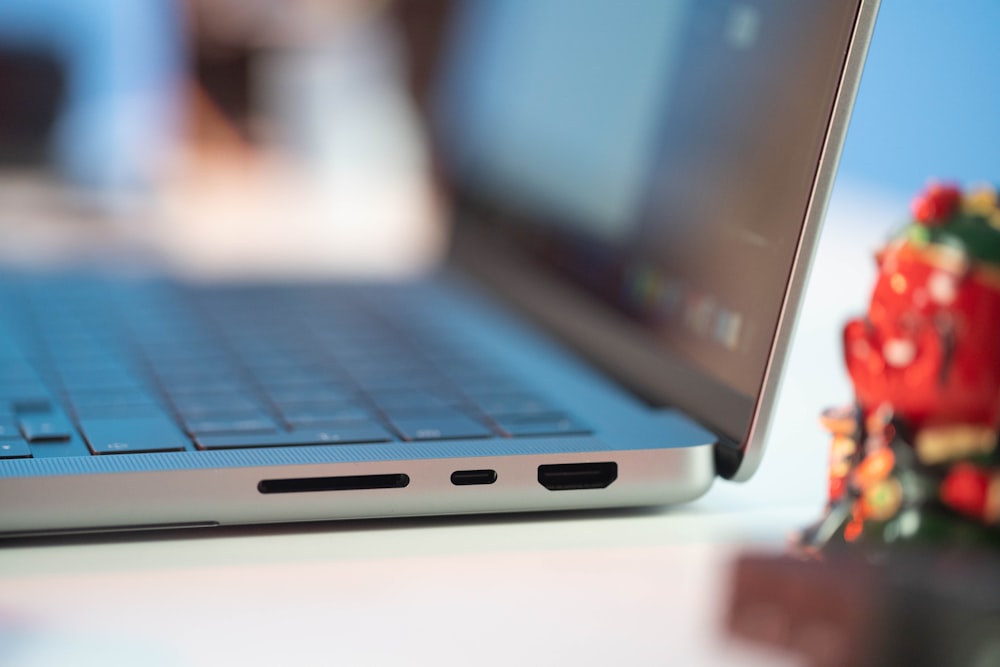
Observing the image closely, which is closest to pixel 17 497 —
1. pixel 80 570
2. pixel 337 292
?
pixel 80 570

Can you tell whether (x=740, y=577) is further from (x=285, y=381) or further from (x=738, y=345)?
(x=285, y=381)

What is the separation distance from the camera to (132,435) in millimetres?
398

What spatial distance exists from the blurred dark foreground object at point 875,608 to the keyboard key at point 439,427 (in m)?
0.11

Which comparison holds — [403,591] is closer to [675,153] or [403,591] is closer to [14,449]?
[14,449]

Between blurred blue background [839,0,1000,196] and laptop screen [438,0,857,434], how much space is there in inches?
1.2

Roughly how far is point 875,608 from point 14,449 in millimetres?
275

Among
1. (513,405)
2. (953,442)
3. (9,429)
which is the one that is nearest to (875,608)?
(953,442)

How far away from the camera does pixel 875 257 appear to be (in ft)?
1.32

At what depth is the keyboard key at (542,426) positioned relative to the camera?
0.43m

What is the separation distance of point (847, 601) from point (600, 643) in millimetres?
70

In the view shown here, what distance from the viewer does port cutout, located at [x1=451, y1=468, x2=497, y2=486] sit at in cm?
39

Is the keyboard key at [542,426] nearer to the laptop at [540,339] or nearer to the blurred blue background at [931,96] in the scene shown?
the laptop at [540,339]

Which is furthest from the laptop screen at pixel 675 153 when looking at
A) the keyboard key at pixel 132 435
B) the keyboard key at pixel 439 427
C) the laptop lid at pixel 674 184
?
the keyboard key at pixel 132 435

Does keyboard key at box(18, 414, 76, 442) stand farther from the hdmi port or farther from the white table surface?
the hdmi port
